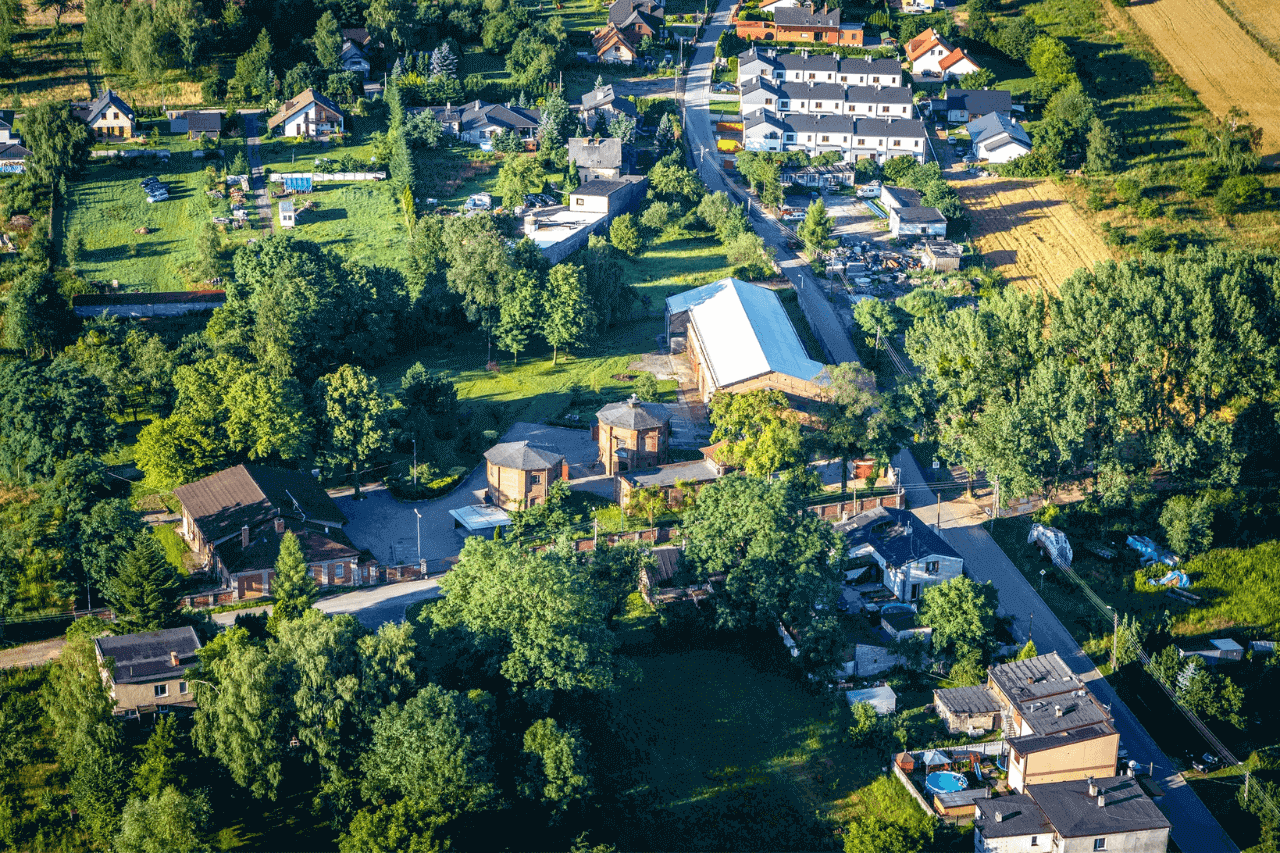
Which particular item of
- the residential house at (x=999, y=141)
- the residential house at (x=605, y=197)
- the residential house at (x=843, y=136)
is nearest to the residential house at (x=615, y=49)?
the residential house at (x=843, y=136)

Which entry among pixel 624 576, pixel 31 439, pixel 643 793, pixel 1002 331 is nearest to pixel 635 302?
pixel 1002 331

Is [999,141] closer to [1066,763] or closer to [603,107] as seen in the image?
[603,107]

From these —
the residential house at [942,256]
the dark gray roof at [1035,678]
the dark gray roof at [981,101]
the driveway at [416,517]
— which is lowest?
the dark gray roof at [1035,678]

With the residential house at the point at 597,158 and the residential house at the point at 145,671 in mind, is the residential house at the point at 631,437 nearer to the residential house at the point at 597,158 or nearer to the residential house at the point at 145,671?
the residential house at the point at 145,671

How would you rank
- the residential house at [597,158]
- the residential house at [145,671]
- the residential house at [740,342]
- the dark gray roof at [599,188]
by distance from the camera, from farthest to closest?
the residential house at [597,158], the dark gray roof at [599,188], the residential house at [740,342], the residential house at [145,671]

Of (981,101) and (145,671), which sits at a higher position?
(981,101)

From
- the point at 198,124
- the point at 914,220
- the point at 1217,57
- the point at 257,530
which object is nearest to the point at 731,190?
the point at 914,220

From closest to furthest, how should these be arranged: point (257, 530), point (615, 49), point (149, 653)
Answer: point (149, 653)
point (257, 530)
point (615, 49)
